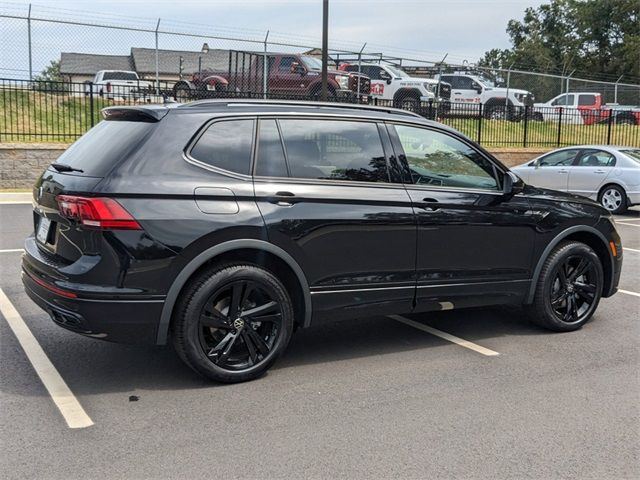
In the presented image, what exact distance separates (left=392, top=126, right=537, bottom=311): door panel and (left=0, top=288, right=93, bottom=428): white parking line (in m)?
2.43

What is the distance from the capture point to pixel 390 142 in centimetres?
492

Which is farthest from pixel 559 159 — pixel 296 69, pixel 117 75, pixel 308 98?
pixel 117 75

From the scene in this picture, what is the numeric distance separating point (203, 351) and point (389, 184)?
1.76 meters

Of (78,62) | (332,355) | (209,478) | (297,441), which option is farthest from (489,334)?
(78,62)

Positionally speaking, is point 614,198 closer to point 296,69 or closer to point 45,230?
point 296,69

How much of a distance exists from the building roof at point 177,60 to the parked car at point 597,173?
14.1 meters

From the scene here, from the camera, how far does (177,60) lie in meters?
32.2

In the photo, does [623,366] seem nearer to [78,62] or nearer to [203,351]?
[203,351]

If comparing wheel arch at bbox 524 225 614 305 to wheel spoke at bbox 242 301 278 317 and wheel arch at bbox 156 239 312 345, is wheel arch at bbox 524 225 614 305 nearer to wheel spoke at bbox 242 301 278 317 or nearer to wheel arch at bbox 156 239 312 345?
wheel arch at bbox 156 239 312 345

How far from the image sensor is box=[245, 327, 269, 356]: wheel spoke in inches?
170

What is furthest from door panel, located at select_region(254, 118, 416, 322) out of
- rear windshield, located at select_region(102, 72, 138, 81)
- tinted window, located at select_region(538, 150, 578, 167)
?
rear windshield, located at select_region(102, 72, 138, 81)

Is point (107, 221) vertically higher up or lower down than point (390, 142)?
lower down

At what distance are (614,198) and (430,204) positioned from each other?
10.5 meters

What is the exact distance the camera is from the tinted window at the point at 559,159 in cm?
1458
